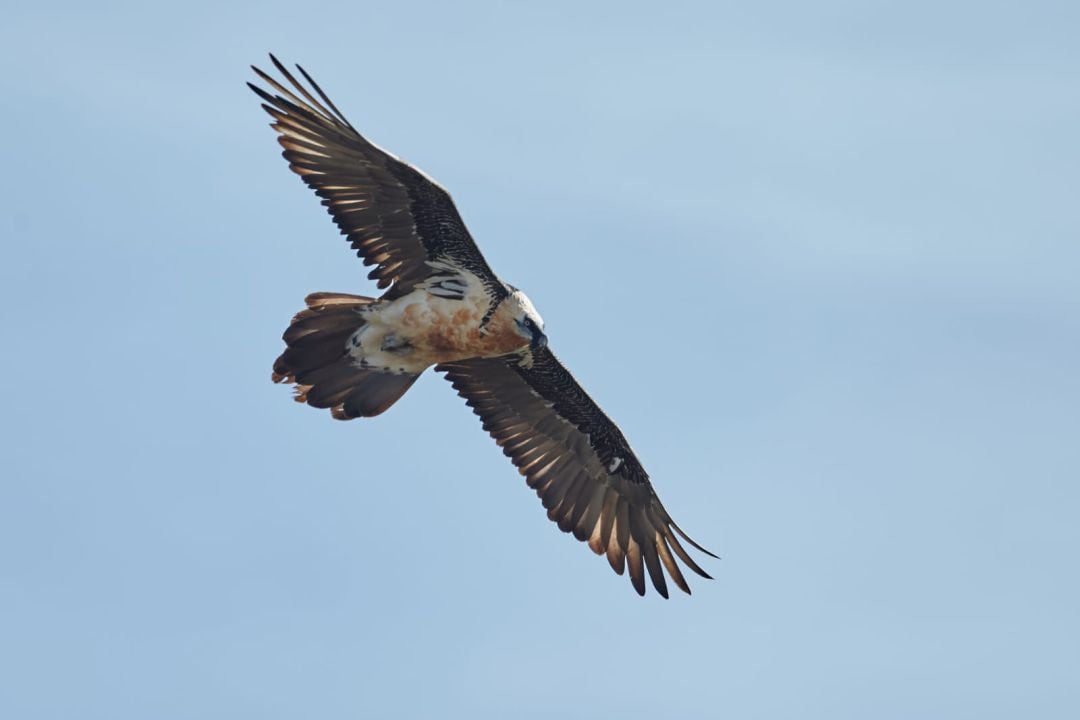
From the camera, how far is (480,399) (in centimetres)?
1675

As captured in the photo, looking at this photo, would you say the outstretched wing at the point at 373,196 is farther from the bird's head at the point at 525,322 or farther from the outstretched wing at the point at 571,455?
the outstretched wing at the point at 571,455

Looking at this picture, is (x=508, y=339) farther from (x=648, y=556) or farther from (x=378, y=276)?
(x=648, y=556)

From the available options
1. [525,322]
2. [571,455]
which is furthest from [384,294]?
[571,455]

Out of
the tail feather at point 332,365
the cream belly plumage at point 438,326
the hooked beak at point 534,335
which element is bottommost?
the tail feather at point 332,365

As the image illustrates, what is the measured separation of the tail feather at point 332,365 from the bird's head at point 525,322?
1.23 m

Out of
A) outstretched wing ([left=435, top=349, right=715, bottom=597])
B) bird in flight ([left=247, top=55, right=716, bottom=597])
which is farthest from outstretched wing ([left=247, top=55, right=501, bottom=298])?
outstretched wing ([left=435, top=349, right=715, bottom=597])

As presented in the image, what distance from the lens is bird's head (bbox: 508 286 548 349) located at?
1524cm

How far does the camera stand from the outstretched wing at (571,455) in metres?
16.5

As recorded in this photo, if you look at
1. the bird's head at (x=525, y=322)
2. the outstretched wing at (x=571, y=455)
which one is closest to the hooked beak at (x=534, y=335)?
the bird's head at (x=525, y=322)

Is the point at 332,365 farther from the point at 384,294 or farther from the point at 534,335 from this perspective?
the point at 534,335

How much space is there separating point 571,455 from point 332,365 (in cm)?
266

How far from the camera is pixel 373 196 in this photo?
50.3ft

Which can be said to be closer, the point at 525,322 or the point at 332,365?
the point at 525,322

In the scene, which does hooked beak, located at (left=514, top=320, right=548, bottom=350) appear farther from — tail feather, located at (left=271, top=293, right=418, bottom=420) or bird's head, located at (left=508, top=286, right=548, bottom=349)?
tail feather, located at (left=271, top=293, right=418, bottom=420)
